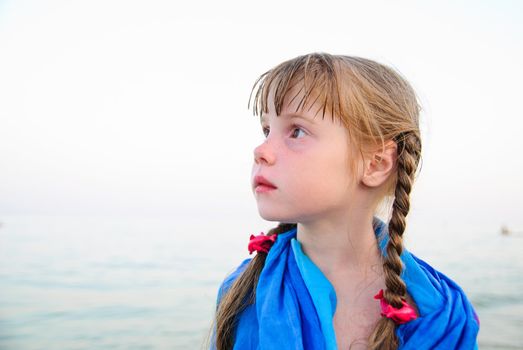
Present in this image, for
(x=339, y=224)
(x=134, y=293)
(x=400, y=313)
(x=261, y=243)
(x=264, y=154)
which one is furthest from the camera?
(x=134, y=293)

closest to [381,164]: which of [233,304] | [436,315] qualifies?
[436,315]

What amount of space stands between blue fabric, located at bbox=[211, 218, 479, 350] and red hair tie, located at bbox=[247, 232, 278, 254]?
0.13 meters

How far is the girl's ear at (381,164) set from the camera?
177 centimetres

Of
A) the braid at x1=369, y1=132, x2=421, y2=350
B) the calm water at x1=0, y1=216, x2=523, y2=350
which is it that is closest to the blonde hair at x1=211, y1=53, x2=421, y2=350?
the braid at x1=369, y1=132, x2=421, y2=350

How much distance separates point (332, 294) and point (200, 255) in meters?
9.90

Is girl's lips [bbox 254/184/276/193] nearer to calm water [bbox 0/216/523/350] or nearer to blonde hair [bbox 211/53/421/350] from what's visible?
blonde hair [bbox 211/53/421/350]

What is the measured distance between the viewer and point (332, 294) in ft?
Answer: 5.71

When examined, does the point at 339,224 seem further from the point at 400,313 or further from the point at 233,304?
the point at 233,304

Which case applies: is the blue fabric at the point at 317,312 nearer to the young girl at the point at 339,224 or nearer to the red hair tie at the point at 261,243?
the young girl at the point at 339,224

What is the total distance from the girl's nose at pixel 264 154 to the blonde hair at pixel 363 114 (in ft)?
0.50

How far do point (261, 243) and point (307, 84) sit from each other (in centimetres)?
73

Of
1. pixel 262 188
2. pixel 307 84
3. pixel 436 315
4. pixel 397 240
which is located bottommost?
pixel 436 315

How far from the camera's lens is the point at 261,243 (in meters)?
2.01

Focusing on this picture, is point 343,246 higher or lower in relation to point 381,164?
lower
